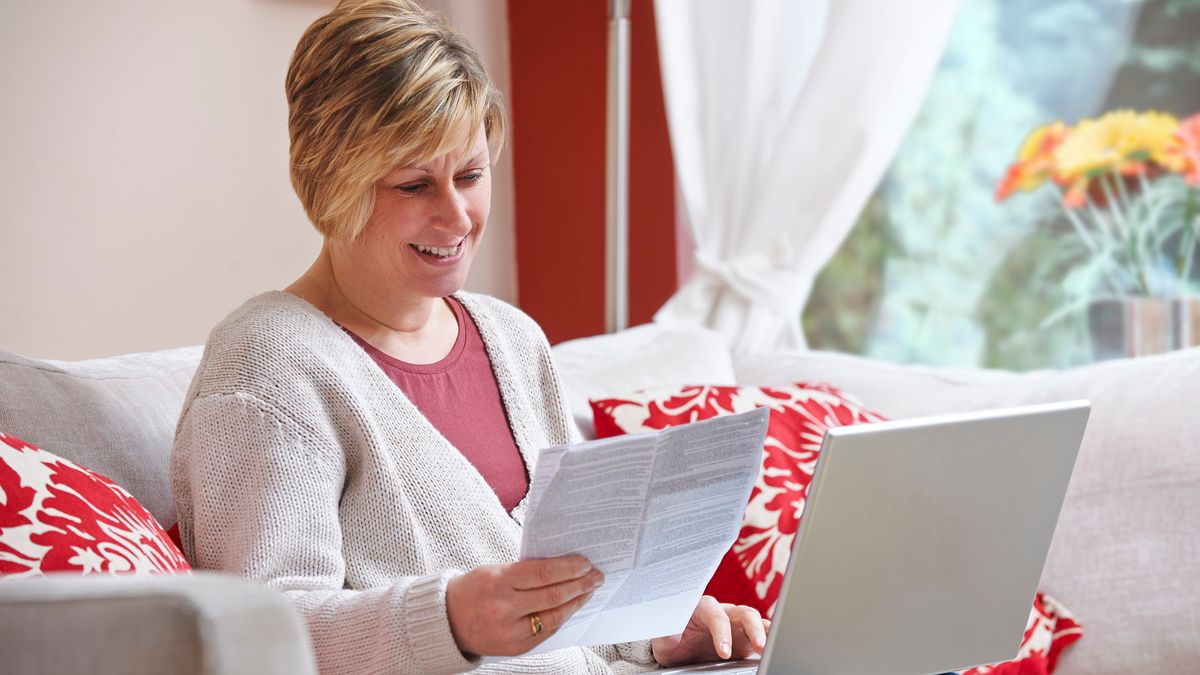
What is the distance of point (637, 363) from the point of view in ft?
7.20

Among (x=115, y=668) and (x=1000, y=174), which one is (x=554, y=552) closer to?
(x=115, y=668)

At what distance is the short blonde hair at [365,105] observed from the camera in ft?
4.40

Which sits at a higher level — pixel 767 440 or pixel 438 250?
pixel 438 250

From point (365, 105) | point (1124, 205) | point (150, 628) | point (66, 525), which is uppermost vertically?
point (365, 105)

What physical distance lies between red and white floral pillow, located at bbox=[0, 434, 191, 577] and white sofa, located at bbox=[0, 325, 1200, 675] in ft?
0.70

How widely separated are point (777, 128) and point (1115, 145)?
2.45 feet

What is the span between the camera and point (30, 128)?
189 centimetres

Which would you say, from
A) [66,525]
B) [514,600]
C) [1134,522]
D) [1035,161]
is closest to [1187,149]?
[1035,161]

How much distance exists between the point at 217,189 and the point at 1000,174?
183 cm

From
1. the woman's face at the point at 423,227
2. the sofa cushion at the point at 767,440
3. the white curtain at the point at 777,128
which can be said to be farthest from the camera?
the white curtain at the point at 777,128

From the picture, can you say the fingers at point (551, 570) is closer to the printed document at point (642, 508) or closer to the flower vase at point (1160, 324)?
the printed document at point (642, 508)

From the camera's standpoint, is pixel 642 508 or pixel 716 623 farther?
pixel 716 623

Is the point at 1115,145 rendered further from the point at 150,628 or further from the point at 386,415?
the point at 150,628

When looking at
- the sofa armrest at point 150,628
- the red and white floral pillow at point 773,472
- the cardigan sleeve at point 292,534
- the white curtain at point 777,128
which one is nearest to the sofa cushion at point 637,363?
the red and white floral pillow at point 773,472
